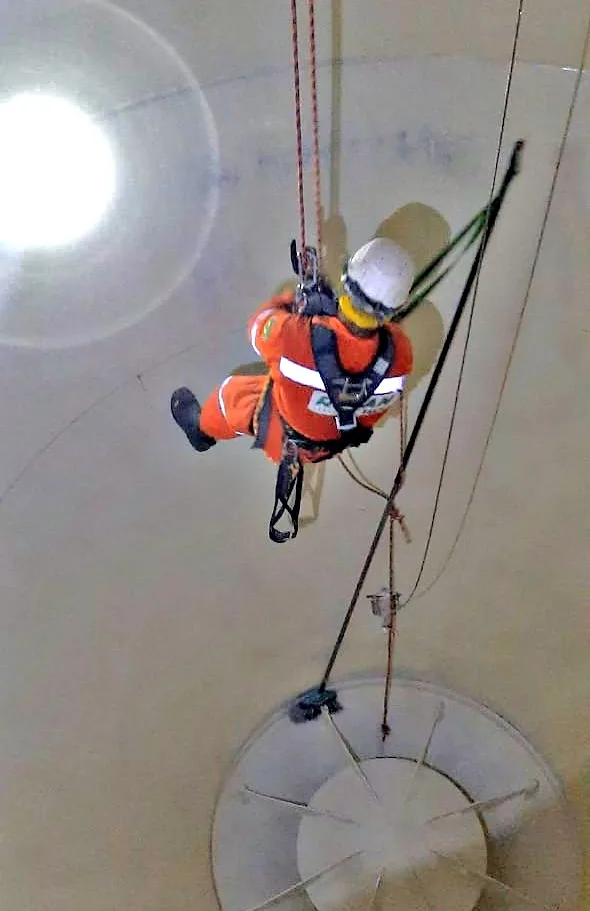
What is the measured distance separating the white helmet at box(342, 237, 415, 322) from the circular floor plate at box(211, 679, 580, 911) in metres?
1.70

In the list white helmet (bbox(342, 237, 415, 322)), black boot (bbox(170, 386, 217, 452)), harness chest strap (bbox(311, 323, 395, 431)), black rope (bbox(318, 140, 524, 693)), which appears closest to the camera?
white helmet (bbox(342, 237, 415, 322))

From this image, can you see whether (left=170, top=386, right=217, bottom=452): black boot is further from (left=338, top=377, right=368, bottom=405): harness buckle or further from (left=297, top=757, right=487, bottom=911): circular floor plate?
(left=297, top=757, right=487, bottom=911): circular floor plate

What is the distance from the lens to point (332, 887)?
10.2ft

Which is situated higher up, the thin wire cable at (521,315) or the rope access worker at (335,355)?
the thin wire cable at (521,315)

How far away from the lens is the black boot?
2666 millimetres

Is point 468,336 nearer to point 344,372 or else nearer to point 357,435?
point 357,435

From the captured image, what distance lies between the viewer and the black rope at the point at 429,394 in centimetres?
250

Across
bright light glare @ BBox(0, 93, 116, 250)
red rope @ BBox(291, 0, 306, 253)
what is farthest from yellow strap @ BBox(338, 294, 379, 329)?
bright light glare @ BBox(0, 93, 116, 250)

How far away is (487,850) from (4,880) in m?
1.61

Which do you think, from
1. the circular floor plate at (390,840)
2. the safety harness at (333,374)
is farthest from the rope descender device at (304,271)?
the circular floor plate at (390,840)

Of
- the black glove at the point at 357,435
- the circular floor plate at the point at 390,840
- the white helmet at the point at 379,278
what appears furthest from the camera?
the circular floor plate at the point at 390,840

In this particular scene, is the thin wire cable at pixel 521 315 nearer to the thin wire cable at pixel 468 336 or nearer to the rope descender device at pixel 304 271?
the thin wire cable at pixel 468 336

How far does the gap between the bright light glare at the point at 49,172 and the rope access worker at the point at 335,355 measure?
27.0 inches

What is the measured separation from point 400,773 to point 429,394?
54.6 inches
